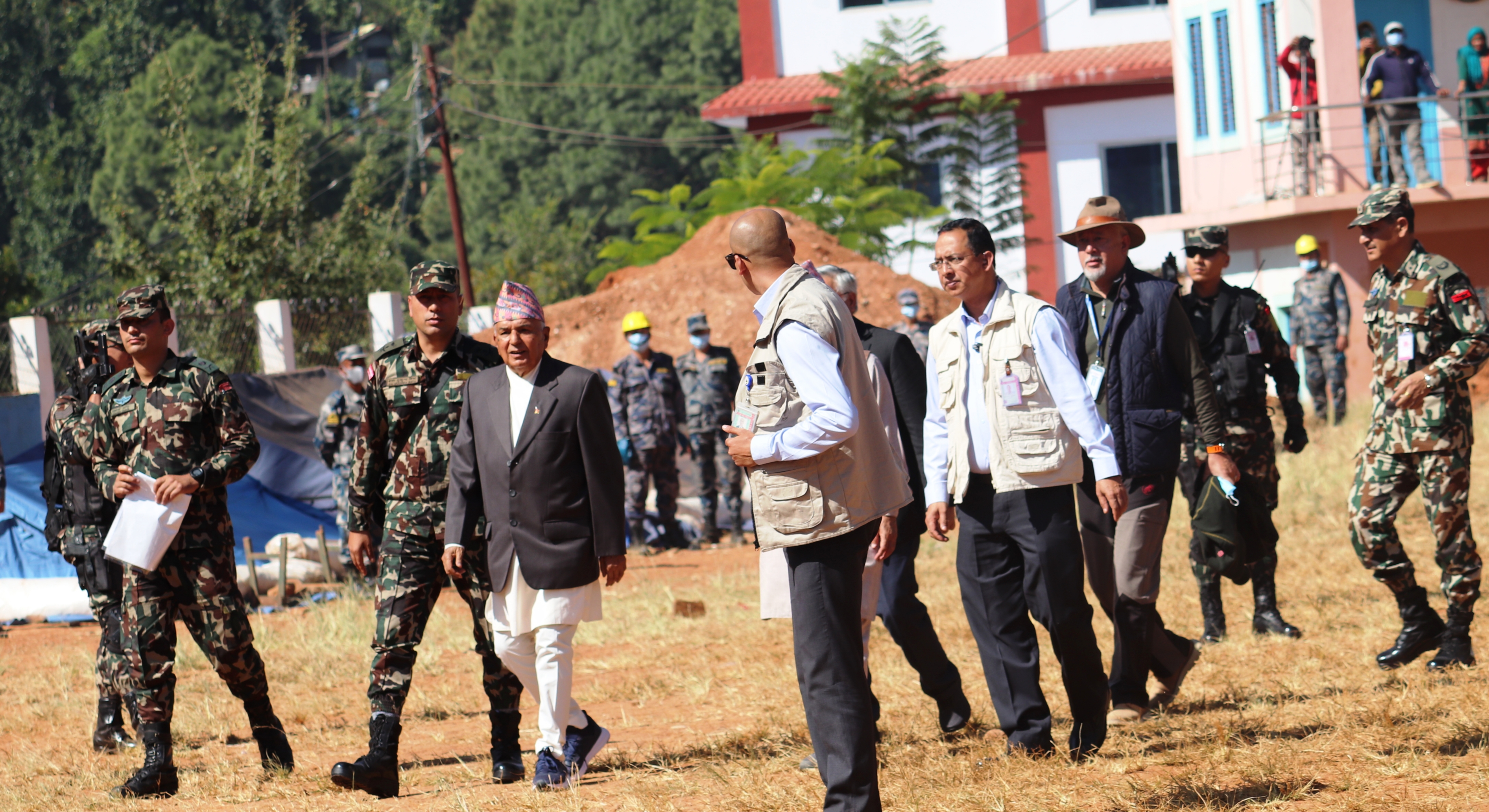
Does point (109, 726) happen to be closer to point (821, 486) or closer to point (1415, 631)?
point (821, 486)

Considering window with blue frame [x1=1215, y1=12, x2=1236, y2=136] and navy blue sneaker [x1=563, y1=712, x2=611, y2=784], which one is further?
window with blue frame [x1=1215, y1=12, x2=1236, y2=136]

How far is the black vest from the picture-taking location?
6277mm

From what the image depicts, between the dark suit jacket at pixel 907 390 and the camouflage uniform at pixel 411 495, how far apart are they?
1650 mm

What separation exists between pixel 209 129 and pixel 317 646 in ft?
140

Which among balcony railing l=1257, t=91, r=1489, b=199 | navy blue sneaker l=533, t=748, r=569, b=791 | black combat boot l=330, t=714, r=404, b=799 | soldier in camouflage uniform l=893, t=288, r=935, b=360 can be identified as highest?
balcony railing l=1257, t=91, r=1489, b=199

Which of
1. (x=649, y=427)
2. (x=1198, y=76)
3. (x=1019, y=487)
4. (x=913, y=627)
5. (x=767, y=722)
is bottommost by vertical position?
(x=767, y=722)

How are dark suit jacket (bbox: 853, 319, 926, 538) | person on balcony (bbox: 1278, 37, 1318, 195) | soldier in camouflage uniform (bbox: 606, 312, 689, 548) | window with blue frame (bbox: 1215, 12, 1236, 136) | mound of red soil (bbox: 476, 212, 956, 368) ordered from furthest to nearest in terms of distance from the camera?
1. window with blue frame (bbox: 1215, 12, 1236, 136)
2. person on balcony (bbox: 1278, 37, 1318, 195)
3. mound of red soil (bbox: 476, 212, 956, 368)
4. soldier in camouflage uniform (bbox: 606, 312, 689, 548)
5. dark suit jacket (bbox: 853, 319, 926, 538)

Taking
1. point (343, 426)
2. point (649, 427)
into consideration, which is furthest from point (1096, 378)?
point (649, 427)

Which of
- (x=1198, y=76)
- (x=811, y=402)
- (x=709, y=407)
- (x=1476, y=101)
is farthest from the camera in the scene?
(x=1198, y=76)

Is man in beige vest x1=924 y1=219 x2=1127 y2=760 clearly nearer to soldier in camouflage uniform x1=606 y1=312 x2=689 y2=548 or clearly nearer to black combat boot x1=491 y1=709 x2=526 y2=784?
black combat boot x1=491 y1=709 x2=526 y2=784

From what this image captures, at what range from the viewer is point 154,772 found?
6.46m

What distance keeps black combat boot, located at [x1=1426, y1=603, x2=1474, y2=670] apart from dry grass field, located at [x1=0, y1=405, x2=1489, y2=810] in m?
0.12

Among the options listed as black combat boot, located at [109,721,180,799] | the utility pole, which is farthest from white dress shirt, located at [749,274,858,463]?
the utility pole

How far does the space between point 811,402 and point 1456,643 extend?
4.28 meters
